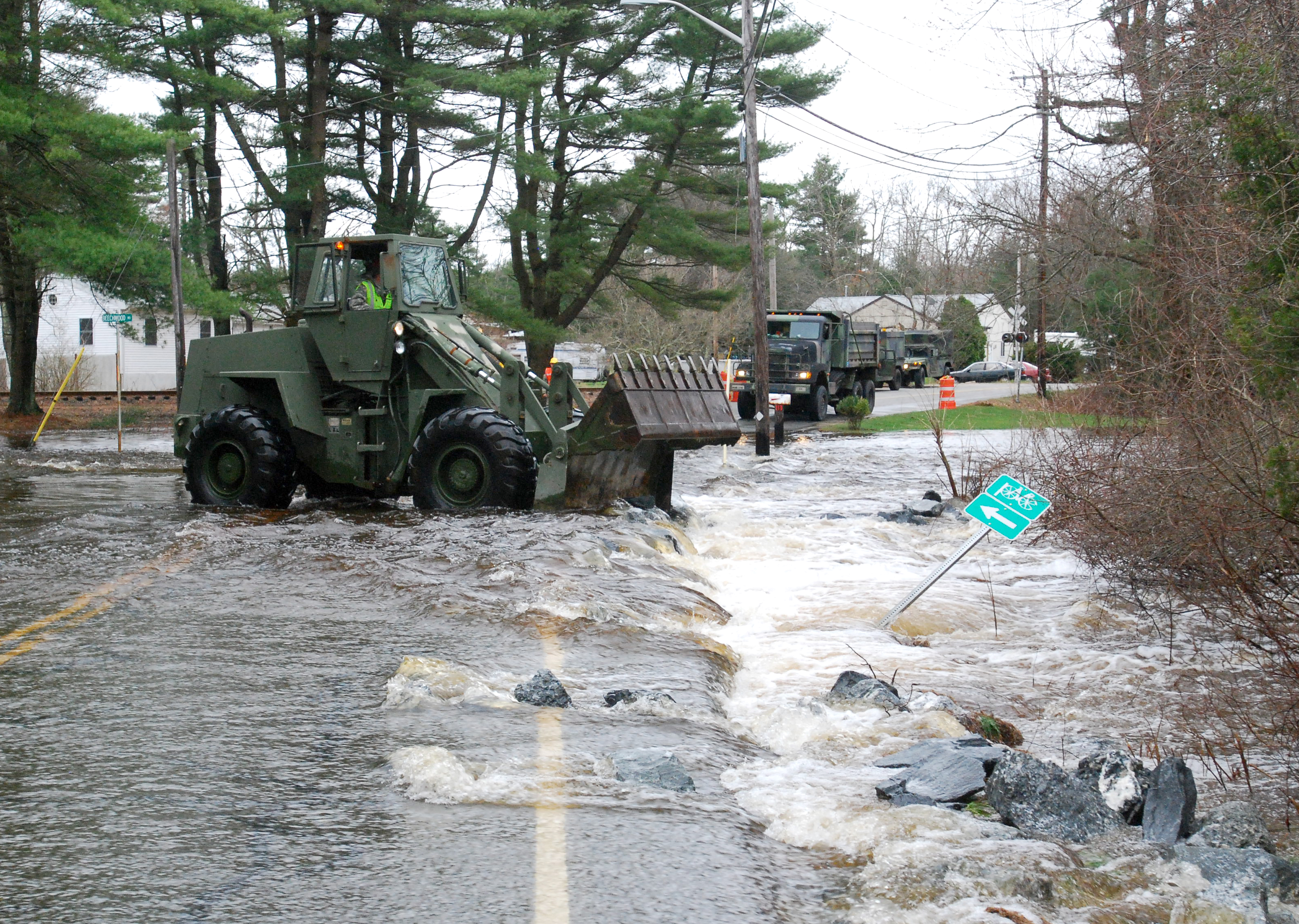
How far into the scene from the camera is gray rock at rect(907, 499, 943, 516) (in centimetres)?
1575

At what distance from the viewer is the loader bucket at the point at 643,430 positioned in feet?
43.9

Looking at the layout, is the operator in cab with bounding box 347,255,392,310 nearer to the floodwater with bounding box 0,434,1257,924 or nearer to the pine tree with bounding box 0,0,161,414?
the floodwater with bounding box 0,434,1257,924

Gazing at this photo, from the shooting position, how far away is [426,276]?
14672mm

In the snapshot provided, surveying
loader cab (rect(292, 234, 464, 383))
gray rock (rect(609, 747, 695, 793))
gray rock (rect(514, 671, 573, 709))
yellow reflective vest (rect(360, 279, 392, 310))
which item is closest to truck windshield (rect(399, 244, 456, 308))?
loader cab (rect(292, 234, 464, 383))

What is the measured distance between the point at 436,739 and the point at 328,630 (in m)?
2.70

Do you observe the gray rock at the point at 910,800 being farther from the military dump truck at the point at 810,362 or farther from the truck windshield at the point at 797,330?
the truck windshield at the point at 797,330

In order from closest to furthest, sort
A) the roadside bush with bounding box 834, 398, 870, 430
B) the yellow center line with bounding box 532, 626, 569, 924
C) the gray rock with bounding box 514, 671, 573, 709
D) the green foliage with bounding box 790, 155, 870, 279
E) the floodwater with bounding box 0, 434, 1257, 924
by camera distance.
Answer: the yellow center line with bounding box 532, 626, 569, 924
the floodwater with bounding box 0, 434, 1257, 924
the gray rock with bounding box 514, 671, 573, 709
the roadside bush with bounding box 834, 398, 870, 430
the green foliage with bounding box 790, 155, 870, 279

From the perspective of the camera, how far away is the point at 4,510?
14.2 meters

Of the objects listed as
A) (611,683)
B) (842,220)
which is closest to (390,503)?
(611,683)

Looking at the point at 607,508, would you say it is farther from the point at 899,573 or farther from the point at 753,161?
the point at 753,161

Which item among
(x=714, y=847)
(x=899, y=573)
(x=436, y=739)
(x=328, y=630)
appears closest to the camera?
(x=714, y=847)

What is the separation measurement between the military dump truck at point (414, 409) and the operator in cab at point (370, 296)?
2 centimetres

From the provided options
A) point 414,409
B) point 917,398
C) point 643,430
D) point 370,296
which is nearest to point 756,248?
point 370,296

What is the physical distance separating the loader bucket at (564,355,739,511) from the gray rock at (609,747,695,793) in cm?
789
